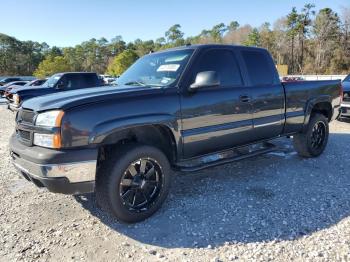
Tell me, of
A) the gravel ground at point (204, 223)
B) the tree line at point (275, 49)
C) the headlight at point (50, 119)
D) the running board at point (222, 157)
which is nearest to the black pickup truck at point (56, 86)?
the gravel ground at point (204, 223)

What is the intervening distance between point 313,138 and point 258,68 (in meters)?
1.97

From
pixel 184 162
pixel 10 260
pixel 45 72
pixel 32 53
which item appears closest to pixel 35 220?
pixel 10 260

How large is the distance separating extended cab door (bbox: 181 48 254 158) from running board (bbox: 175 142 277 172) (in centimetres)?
14

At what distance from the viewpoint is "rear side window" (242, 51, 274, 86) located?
15.9 feet

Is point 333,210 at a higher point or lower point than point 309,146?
lower

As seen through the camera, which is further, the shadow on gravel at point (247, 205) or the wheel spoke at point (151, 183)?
the wheel spoke at point (151, 183)

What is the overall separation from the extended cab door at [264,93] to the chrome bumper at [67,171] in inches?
97.7

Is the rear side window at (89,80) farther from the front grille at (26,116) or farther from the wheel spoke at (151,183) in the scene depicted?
the wheel spoke at (151,183)

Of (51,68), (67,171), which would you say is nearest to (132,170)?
(67,171)

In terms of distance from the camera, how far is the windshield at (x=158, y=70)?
409 cm

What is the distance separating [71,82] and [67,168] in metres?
10.8

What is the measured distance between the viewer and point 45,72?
63.8 metres

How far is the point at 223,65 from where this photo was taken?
453 cm

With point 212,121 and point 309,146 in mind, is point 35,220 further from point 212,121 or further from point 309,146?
point 309,146
